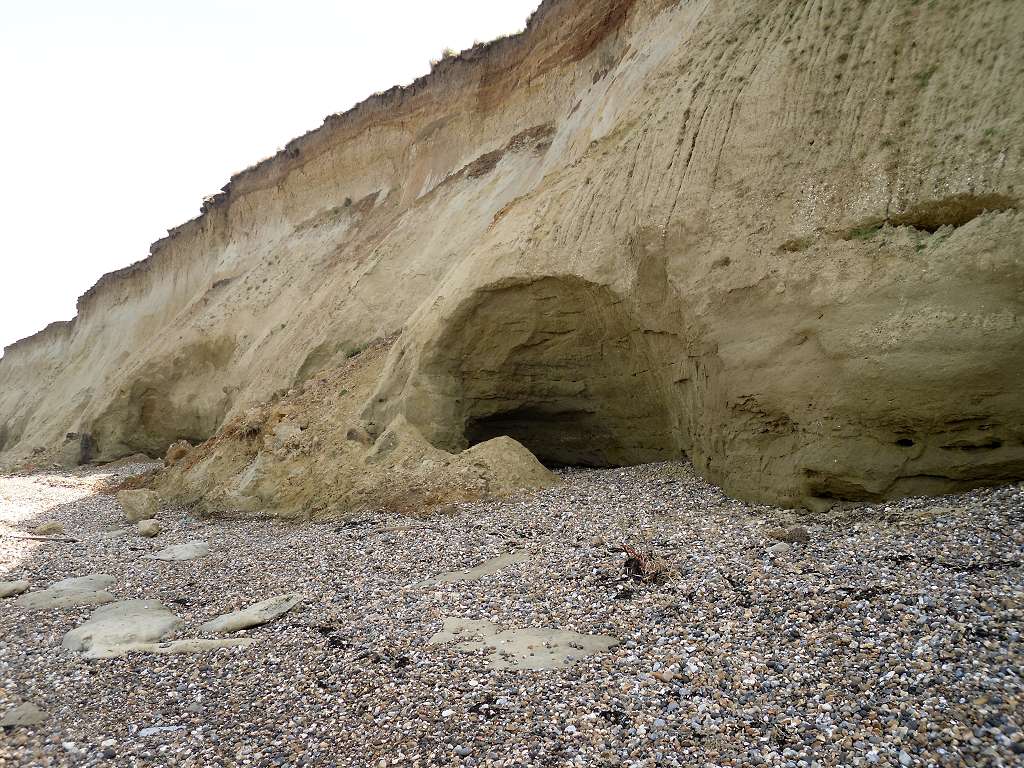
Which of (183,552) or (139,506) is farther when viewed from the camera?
(139,506)

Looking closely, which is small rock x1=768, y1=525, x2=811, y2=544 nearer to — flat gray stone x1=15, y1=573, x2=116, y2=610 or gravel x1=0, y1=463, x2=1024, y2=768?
gravel x1=0, y1=463, x2=1024, y2=768

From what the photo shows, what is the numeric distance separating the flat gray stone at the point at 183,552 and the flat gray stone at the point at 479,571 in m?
4.56

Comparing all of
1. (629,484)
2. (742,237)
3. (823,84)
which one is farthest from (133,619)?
(823,84)

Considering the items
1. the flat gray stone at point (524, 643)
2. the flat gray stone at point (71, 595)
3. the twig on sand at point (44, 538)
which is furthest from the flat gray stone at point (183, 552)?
the flat gray stone at point (524, 643)

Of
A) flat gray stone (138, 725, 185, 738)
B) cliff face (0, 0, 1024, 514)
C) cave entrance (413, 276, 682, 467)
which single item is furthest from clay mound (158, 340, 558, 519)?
flat gray stone (138, 725, 185, 738)

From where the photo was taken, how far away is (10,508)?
16.4m

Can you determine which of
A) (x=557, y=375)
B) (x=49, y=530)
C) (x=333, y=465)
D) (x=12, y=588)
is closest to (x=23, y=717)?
(x=12, y=588)

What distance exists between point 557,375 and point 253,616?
663cm

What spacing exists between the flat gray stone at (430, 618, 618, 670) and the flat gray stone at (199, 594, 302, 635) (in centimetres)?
197

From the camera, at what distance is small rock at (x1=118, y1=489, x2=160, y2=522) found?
44.8ft

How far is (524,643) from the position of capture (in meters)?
5.45

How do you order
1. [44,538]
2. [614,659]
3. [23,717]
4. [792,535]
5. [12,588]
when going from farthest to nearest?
[44,538], [12,588], [792,535], [23,717], [614,659]

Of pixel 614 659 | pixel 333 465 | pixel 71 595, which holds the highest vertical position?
pixel 333 465

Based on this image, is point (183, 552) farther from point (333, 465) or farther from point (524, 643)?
point (524, 643)
